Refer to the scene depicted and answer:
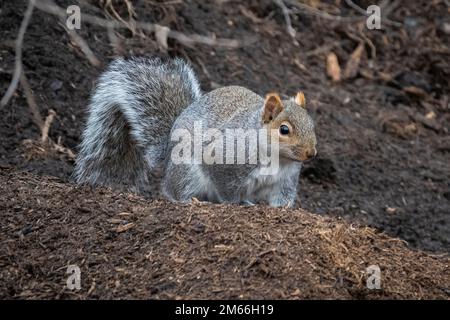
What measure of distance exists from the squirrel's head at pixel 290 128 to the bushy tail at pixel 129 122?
1014 millimetres

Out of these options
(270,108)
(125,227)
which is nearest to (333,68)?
(270,108)

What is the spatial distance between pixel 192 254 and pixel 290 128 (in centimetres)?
132

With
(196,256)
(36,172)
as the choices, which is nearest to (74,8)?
(36,172)

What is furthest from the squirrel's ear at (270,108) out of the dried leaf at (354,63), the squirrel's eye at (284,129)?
the dried leaf at (354,63)

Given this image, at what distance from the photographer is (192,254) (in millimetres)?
3742

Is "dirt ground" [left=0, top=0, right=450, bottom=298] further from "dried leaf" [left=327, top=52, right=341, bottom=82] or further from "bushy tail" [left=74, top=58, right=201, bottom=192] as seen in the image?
"bushy tail" [left=74, top=58, right=201, bottom=192]

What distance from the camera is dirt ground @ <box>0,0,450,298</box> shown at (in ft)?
12.0

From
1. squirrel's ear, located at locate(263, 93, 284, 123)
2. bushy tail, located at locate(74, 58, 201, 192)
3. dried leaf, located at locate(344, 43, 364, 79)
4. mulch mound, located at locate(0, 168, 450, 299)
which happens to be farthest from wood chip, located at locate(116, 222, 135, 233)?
dried leaf, located at locate(344, 43, 364, 79)

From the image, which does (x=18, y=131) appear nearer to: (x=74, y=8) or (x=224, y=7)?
(x=74, y=8)

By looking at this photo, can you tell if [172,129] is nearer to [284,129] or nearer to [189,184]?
[189,184]

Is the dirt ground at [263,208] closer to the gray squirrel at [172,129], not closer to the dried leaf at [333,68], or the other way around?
the dried leaf at [333,68]

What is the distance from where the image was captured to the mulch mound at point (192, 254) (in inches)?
140

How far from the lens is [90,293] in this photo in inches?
139

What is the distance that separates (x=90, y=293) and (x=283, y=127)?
1769mm
